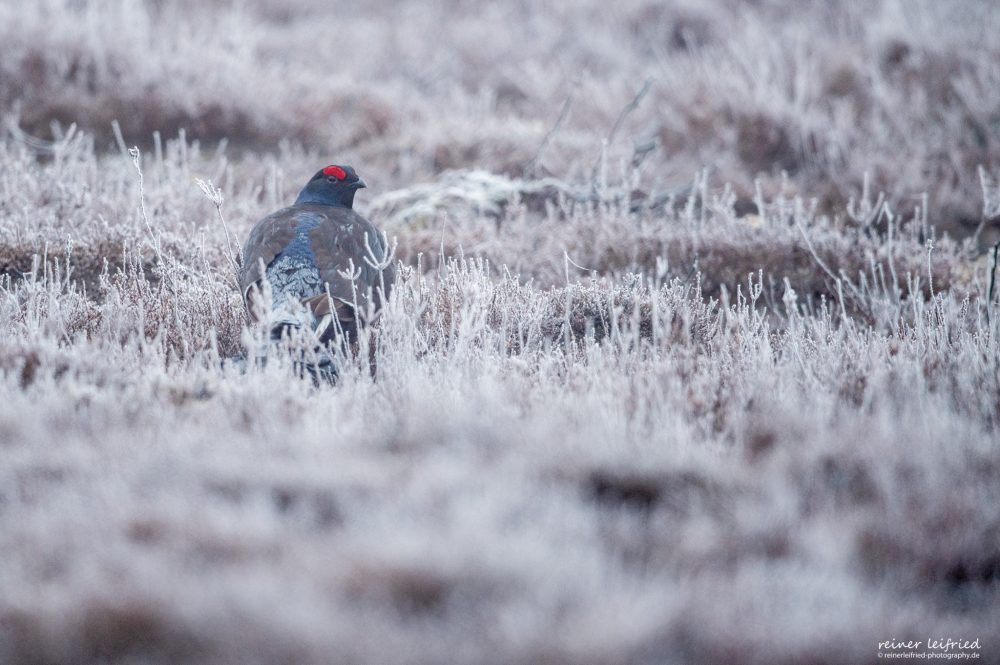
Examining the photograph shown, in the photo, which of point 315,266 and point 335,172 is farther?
point 335,172

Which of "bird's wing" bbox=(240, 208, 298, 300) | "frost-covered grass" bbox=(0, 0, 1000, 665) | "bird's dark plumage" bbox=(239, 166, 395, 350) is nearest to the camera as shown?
"frost-covered grass" bbox=(0, 0, 1000, 665)

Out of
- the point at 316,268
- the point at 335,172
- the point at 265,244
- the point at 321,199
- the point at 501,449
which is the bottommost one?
the point at 501,449

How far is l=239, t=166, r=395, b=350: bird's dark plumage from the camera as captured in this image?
4.18m

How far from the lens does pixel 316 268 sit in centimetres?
436

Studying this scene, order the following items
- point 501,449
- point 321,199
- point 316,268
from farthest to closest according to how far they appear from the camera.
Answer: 1. point 321,199
2. point 316,268
3. point 501,449

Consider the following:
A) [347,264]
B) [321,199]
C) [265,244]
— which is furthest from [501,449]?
[321,199]

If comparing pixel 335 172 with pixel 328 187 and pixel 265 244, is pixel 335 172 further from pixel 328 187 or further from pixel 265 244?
pixel 265 244

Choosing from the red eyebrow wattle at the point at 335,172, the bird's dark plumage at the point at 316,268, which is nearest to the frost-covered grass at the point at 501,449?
the bird's dark plumage at the point at 316,268

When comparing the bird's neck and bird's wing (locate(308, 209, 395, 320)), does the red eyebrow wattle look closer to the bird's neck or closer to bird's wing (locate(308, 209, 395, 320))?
the bird's neck

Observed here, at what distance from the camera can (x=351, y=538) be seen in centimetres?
225

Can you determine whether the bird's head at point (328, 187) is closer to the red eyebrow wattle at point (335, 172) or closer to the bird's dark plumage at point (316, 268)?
the red eyebrow wattle at point (335, 172)

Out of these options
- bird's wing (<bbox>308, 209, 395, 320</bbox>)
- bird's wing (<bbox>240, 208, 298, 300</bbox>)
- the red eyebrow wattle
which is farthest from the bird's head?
bird's wing (<bbox>240, 208, 298, 300</bbox>)

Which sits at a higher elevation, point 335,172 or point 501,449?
point 335,172

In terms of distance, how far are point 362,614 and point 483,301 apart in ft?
8.32
